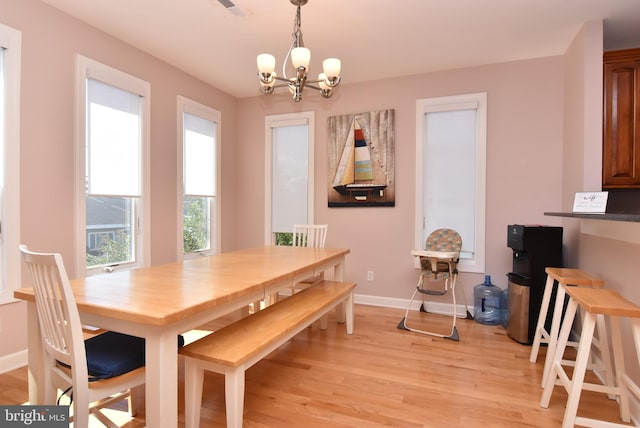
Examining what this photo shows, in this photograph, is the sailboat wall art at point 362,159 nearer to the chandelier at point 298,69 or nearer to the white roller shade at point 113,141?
the chandelier at point 298,69

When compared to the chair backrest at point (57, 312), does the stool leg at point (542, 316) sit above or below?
below

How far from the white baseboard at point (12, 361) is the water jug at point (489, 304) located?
402 centimetres

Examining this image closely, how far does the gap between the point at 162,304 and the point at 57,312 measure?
410 millimetres

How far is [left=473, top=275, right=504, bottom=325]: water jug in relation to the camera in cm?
337

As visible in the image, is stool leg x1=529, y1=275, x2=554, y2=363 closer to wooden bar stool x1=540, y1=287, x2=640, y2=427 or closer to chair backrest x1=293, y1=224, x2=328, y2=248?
wooden bar stool x1=540, y1=287, x2=640, y2=427

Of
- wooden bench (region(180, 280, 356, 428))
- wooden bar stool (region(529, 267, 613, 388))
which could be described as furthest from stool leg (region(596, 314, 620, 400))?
wooden bench (region(180, 280, 356, 428))

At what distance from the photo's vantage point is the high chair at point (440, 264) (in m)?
3.00

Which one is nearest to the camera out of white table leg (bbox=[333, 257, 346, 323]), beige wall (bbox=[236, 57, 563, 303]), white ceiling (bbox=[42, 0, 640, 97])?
white ceiling (bbox=[42, 0, 640, 97])

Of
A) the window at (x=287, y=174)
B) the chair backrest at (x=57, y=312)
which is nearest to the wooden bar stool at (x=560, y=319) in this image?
the chair backrest at (x=57, y=312)

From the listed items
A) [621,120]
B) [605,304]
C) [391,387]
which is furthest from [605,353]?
[621,120]

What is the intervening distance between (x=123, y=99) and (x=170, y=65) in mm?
770

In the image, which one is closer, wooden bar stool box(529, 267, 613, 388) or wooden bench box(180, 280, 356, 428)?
wooden bench box(180, 280, 356, 428)

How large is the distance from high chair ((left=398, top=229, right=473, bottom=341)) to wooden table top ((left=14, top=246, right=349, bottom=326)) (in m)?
1.15

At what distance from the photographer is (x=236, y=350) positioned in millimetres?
1562
